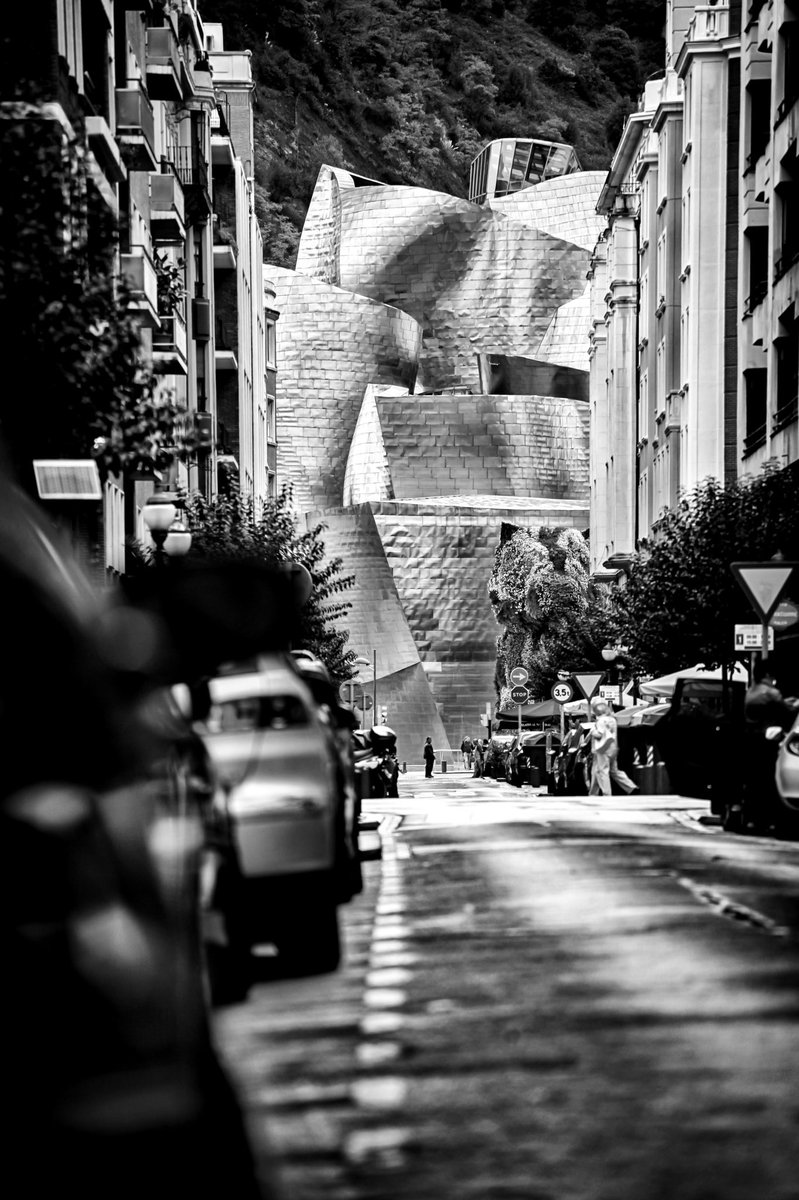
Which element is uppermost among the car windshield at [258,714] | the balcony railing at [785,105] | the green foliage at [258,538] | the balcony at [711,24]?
the balcony at [711,24]

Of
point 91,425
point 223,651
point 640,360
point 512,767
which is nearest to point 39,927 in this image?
point 223,651

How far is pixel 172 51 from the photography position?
162 feet

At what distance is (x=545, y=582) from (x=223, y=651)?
95.8 meters

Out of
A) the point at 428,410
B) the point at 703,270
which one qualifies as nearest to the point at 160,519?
the point at 703,270

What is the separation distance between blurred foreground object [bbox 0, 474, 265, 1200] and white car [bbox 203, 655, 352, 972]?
726 cm

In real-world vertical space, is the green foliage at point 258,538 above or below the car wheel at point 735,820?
above

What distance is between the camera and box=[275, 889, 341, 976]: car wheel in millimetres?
10594

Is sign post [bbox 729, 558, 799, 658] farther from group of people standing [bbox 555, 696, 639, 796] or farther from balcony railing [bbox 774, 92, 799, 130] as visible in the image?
balcony railing [bbox 774, 92, 799, 130]

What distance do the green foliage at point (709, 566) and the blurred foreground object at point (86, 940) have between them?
125 feet

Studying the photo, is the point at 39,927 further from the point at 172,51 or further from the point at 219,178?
the point at 219,178

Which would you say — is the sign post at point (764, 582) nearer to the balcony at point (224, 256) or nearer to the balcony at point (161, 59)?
the balcony at point (161, 59)

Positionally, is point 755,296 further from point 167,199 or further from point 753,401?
point 167,199

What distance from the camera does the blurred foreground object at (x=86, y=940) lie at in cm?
216

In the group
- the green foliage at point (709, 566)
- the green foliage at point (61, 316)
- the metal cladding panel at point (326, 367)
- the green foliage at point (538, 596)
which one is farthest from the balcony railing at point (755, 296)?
the metal cladding panel at point (326, 367)
